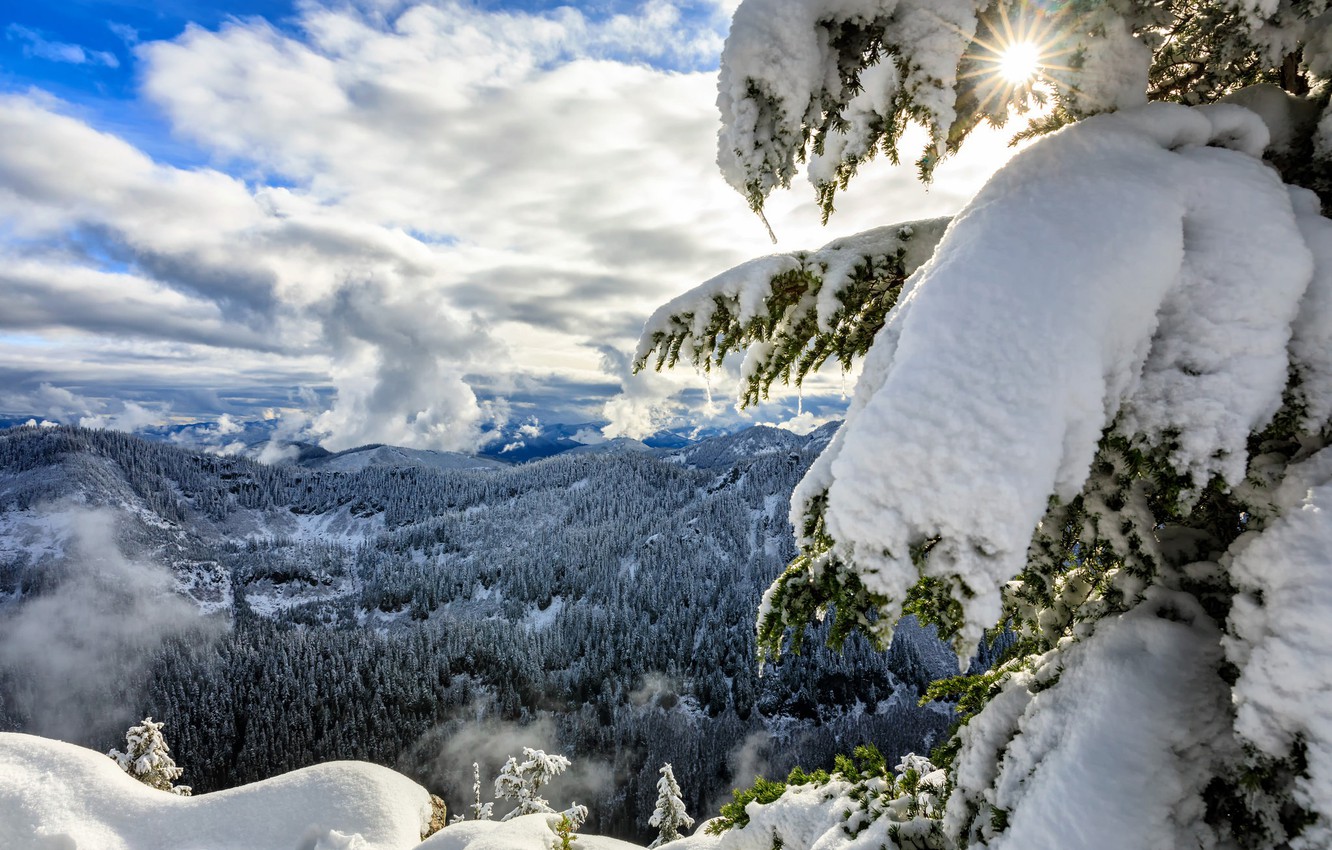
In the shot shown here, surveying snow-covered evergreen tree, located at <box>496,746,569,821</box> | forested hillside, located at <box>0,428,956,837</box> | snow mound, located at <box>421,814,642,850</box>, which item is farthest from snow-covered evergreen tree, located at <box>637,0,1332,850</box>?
forested hillside, located at <box>0,428,956,837</box>

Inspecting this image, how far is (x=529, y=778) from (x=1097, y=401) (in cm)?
2675

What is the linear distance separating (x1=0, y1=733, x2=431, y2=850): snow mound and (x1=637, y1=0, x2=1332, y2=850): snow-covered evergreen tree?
11292mm

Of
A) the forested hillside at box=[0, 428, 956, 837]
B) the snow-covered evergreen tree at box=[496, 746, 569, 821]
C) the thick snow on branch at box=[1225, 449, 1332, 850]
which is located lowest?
the forested hillside at box=[0, 428, 956, 837]

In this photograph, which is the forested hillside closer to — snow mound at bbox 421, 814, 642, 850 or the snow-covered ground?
the snow-covered ground

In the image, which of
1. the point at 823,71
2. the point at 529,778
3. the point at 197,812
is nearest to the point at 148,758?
the point at 529,778

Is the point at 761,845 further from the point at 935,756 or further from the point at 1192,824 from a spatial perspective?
the point at 1192,824

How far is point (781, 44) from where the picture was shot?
2.88m

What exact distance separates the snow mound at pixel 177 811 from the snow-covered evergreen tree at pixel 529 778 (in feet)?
41.0

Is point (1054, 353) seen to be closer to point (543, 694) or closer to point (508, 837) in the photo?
point (508, 837)

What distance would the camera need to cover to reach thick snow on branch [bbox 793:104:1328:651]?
1794 mm

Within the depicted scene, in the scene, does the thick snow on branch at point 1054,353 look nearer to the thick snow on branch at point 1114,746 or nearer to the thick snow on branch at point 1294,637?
the thick snow on branch at point 1294,637

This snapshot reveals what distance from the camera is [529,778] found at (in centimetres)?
2356

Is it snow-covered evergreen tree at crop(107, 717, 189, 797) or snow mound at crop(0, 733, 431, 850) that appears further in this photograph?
snow-covered evergreen tree at crop(107, 717, 189, 797)

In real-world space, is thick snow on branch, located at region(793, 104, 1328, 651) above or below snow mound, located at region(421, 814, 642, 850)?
above
